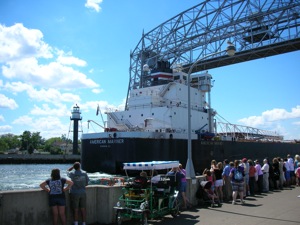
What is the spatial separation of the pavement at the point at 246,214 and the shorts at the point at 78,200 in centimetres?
138

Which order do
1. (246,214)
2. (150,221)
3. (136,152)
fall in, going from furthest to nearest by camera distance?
1. (136,152)
2. (246,214)
3. (150,221)

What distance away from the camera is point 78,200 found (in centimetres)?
755

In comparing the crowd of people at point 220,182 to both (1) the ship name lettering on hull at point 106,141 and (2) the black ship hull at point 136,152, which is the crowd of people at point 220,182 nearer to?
(2) the black ship hull at point 136,152

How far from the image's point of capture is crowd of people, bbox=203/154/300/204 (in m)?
11.6

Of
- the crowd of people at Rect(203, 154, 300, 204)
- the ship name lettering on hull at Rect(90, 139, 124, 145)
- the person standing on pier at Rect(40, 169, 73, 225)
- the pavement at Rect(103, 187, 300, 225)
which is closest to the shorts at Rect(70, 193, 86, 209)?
the person standing on pier at Rect(40, 169, 73, 225)

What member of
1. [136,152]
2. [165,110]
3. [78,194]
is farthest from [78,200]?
[165,110]

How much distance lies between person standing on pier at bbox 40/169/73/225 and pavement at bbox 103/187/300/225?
191 cm

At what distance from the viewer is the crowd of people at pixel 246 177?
1159 cm

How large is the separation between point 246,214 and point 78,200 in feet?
16.2

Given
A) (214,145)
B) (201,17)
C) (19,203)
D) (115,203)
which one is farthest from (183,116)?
(19,203)

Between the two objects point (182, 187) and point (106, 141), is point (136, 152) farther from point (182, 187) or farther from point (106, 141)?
point (182, 187)

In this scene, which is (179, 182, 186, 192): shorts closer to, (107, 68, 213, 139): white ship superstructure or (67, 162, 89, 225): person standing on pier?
(67, 162, 89, 225): person standing on pier

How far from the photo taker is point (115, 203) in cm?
856

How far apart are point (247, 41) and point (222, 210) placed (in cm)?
2823
